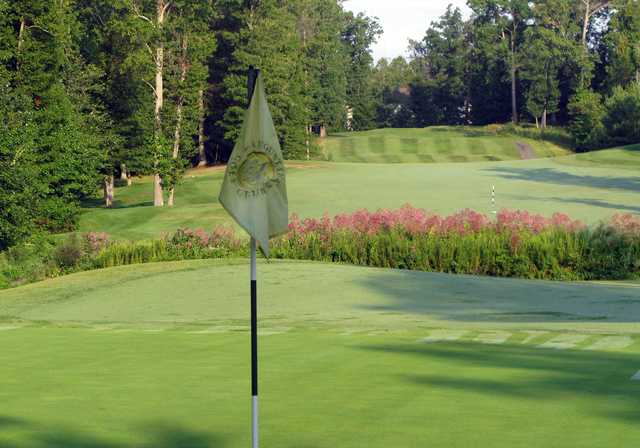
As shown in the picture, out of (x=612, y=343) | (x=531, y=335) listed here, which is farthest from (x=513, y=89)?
(x=612, y=343)

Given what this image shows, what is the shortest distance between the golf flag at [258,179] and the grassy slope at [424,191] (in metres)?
32.4

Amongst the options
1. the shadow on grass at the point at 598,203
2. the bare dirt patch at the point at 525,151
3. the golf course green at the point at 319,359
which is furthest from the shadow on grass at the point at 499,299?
the bare dirt patch at the point at 525,151

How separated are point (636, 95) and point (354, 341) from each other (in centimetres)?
6819

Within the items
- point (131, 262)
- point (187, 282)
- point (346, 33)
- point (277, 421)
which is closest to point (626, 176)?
point (131, 262)

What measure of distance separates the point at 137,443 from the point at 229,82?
67.6 m

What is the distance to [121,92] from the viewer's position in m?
61.6

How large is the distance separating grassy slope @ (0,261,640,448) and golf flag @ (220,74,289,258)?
66.4 inches

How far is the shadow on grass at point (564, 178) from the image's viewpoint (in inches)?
2042

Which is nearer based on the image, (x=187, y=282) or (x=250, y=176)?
(x=250, y=176)

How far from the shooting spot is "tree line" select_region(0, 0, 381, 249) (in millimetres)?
39812

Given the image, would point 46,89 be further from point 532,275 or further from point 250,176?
point 250,176

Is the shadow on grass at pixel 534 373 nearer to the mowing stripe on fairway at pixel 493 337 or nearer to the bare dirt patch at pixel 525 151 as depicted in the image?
the mowing stripe on fairway at pixel 493 337

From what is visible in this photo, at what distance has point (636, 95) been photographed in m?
76.3

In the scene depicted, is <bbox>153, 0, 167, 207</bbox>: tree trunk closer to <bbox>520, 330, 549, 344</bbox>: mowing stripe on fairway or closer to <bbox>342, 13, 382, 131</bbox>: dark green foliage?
<bbox>520, 330, 549, 344</bbox>: mowing stripe on fairway
